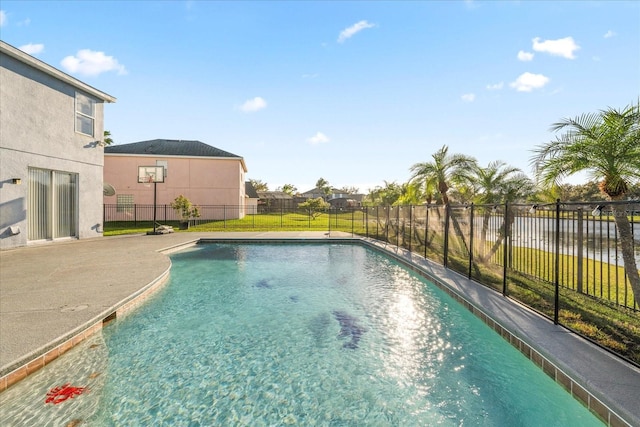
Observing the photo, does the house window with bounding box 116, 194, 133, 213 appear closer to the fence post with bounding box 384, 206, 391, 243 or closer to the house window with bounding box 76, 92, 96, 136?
the house window with bounding box 76, 92, 96, 136

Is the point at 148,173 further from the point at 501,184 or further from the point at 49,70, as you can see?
the point at 501,184

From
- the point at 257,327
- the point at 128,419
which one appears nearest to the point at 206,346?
the point at 257,327

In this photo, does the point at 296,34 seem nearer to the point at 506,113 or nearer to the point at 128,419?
the point at 506,113

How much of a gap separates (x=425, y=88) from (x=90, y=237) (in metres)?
15.4

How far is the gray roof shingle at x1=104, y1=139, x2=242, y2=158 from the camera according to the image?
2380 centimetres

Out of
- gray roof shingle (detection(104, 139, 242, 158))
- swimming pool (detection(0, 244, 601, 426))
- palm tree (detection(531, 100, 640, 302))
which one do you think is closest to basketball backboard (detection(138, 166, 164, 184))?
gray roof shingle (detection(104, 139, 242, 158))

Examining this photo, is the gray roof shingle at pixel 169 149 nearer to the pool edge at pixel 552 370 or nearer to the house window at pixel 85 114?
the house window at pixel 85 114

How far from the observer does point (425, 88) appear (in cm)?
1362

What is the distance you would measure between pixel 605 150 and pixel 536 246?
Answer: 1.94 meters

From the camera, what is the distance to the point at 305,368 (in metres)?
3.69

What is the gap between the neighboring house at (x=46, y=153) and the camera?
9.62 meters

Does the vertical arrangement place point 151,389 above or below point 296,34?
below

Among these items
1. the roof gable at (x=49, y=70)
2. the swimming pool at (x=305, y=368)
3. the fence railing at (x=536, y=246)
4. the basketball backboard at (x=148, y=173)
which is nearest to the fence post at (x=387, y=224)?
the fence railing at (x=536, y=246)

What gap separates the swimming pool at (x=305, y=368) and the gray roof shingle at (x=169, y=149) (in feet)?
64.0
